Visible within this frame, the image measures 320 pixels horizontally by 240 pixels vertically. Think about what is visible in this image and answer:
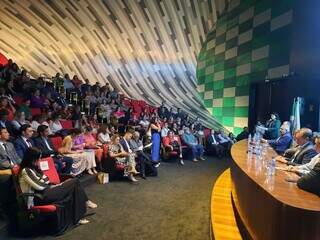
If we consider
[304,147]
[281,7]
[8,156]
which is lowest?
[8,156]

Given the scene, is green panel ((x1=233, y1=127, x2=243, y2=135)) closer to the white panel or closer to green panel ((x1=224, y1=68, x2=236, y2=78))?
the white panel

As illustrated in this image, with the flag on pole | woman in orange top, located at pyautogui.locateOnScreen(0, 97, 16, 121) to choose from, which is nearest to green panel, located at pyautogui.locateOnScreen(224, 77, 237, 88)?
the flag on pole

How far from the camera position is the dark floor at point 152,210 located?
3149 mm

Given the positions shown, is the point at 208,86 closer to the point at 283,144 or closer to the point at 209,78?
the point at 209,78

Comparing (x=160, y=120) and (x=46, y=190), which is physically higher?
(x=160, y=120)

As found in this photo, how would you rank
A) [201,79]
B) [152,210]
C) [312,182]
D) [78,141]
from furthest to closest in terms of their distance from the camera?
1. [201,79]
2. [78,141]
3. [152,210]
4. [312,182]

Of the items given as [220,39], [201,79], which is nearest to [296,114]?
[220,39]

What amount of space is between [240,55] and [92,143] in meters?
6.07

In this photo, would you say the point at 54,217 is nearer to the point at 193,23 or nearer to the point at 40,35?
the point at 40,35

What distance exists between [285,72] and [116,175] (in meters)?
4.91

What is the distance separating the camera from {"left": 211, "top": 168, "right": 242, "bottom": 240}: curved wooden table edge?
2599 mm

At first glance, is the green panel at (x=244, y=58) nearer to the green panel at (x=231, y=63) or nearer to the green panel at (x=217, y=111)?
the green panel at (x=231, y=63)

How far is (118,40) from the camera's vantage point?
1045 cm

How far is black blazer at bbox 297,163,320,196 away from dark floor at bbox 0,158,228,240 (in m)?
1.25
